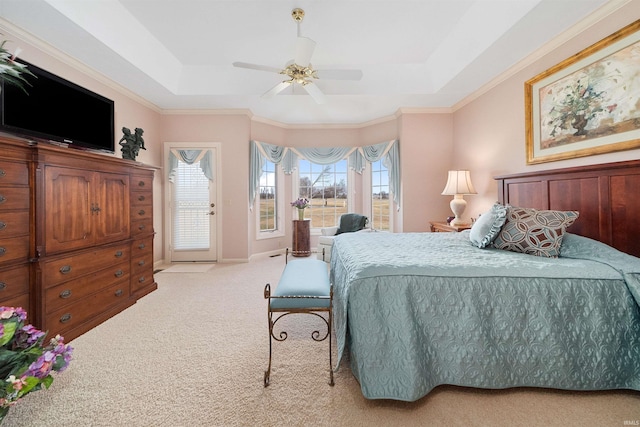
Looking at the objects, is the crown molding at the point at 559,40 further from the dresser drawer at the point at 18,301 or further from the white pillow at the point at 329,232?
the dresser drawer at the point at 18,301

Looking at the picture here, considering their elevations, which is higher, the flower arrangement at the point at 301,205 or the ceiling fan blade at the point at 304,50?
the ceiling fan blade at the point at 304,50

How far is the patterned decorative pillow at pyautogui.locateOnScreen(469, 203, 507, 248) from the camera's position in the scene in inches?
80.2

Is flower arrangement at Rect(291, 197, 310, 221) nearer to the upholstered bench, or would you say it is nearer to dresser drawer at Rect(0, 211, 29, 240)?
the upholstered bench

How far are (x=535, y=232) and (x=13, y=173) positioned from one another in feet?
12.4

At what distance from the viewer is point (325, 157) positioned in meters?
5.45

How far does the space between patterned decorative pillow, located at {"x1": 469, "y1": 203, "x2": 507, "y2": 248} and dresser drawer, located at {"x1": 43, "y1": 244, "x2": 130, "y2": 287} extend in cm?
341

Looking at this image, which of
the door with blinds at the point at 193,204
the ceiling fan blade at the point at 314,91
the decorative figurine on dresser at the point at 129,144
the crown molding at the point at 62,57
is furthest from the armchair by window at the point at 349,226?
the crown molding at the point at 62,57

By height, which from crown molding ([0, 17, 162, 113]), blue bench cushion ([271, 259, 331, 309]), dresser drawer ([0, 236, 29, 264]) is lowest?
blue bench cushion ([271, 259, 331, 309])

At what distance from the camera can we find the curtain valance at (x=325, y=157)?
477 cm

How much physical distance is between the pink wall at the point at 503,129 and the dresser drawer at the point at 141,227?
4.54 meters

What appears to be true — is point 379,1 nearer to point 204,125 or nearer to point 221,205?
point 204,125

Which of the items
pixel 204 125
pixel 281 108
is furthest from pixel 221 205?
pixel 281 108

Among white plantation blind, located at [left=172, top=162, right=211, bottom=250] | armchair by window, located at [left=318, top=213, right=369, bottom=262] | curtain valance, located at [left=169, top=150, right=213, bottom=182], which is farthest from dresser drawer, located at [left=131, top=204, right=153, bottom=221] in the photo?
armchair by window, located at [left=318, top=213, right=369, bottom=262]

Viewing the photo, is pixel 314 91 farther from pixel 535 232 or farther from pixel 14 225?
pixel 14 225
